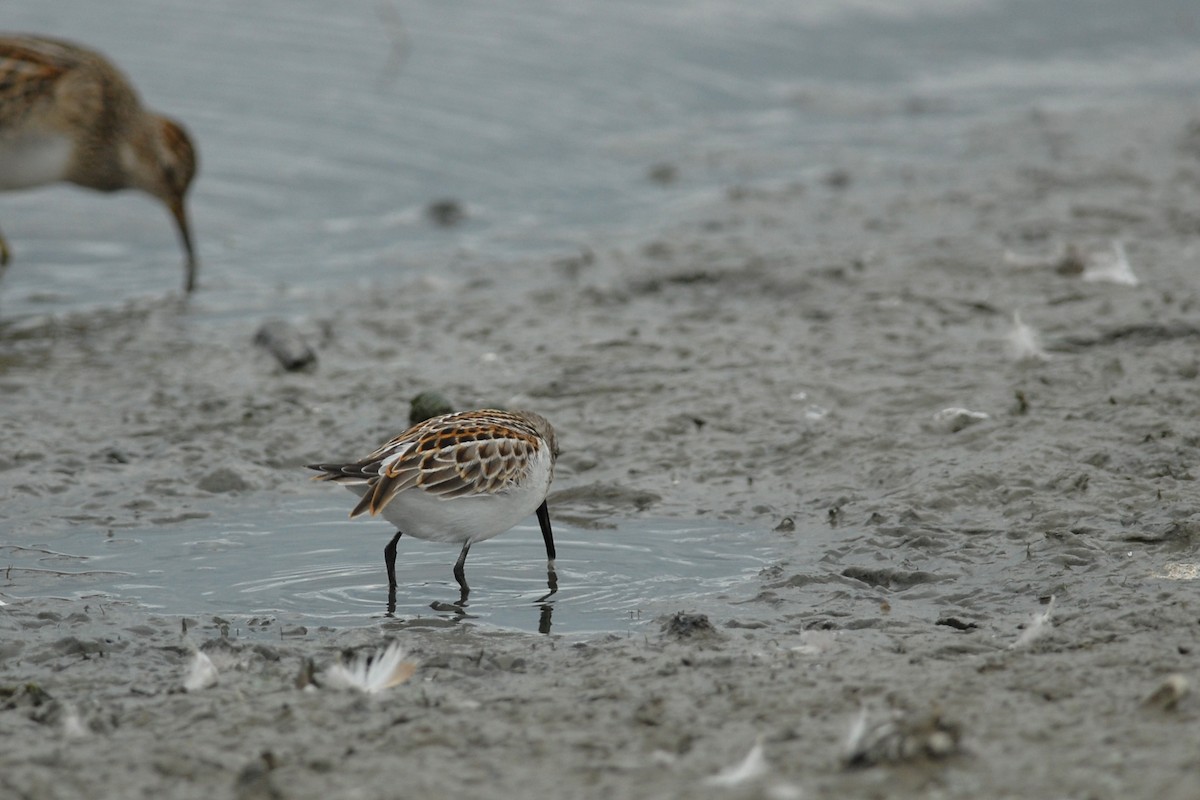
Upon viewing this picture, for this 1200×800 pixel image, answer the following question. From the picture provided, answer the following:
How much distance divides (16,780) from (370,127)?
34.1 feet

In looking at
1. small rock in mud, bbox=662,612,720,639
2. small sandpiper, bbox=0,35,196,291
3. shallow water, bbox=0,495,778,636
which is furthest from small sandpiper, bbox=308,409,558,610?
small sandpiper, bbox=0,35,196,291

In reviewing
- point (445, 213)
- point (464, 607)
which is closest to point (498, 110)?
point (445, 213)

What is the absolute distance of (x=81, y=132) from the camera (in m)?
11.5

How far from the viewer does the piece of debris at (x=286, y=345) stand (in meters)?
9.37

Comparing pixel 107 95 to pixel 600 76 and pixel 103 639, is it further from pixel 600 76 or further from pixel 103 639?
pixel 103 639

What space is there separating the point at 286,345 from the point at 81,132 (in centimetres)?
322

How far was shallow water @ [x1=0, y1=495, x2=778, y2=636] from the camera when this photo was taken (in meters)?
6.43

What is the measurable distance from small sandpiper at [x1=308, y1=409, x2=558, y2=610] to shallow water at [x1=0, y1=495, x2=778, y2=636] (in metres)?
0.15

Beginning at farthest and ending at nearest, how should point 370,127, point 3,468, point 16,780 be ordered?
point 370,127, point 3,468, point 16,780

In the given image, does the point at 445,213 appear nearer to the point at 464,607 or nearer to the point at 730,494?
the point at 730,494

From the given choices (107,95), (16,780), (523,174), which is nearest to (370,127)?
(523,174)

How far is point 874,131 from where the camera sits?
49.2 ft

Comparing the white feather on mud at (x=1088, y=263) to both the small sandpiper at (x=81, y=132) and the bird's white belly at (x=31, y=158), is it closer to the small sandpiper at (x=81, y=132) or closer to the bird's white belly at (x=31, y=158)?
the small sandpiper at (x=81, y=132)

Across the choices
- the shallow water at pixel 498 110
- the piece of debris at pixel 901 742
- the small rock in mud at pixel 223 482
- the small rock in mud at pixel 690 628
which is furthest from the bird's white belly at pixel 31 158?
the piece of debris at pixel 901 742
